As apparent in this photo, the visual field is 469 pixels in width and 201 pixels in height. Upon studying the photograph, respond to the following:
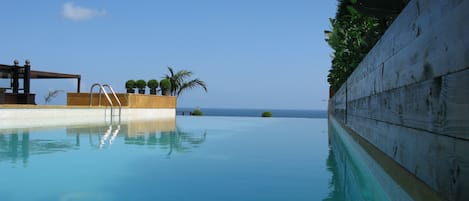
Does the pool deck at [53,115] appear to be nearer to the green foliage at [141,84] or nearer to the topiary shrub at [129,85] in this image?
the topiary shrub at [129,85]

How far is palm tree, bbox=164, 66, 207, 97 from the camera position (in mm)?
32562

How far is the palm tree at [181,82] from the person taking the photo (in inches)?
1282

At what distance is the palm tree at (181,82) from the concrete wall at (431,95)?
29.9 m

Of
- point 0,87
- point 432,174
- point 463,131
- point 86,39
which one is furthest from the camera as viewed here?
point 86,39

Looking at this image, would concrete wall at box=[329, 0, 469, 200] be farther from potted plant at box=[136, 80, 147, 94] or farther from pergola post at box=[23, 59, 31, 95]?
potted plant at box=[136, 80, 147, 94]

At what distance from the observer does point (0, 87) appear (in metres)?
16.3

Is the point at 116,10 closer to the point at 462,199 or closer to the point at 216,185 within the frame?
the point at 216,185

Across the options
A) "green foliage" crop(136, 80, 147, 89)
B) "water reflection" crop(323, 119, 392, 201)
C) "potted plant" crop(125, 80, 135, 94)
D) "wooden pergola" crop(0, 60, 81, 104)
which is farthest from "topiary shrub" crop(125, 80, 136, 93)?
"water reflection" crop(323, 119, 392, 201)

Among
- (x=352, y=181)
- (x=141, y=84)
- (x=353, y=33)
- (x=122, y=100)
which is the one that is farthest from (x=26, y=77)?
(x=352, y=181)

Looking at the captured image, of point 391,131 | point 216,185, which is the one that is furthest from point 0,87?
point 391,131

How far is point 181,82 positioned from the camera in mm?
32844

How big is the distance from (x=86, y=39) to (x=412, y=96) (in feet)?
89.2

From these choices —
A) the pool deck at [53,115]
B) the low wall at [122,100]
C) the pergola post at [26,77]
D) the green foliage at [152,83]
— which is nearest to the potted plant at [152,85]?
the green foliage at [152,83]

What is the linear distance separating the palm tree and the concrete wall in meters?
29.9
